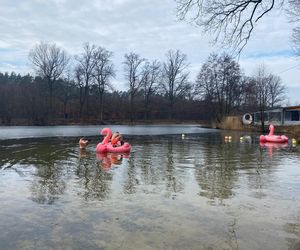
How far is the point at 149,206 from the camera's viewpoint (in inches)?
301

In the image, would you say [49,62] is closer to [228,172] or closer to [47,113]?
[47,113]

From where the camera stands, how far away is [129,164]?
549 inches

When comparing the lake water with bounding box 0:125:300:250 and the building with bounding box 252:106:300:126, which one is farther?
the building with bounding box 252:106:300:126

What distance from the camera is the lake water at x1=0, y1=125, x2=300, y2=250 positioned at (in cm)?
565

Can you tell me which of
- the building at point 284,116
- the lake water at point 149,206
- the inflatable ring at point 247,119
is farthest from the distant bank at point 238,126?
the lake water at point 149,206

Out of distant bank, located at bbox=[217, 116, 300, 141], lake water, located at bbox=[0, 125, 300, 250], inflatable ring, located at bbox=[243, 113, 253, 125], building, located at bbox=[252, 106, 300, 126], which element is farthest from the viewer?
inflatable ring, located at bbox=[243, 113, 253, 125]

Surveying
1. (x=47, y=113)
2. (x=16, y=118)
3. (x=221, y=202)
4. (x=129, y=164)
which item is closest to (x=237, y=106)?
(x=47, y=113)

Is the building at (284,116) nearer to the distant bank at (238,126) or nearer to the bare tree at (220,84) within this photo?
the distant bank at (238,126)

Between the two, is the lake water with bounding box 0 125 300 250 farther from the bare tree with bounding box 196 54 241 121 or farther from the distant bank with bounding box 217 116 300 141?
the bare tree with bounding box 196 54 241 121

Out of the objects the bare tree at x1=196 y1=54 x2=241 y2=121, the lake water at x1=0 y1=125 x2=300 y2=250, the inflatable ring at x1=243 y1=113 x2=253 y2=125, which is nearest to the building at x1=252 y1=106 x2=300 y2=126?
the inflatable ring at x1=243 y1=113 x2=253 y2=125

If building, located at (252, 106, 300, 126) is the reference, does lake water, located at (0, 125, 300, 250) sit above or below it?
below

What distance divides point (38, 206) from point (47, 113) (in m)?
55.7

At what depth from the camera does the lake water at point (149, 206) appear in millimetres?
5648

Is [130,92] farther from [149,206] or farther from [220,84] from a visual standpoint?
[149,206]
